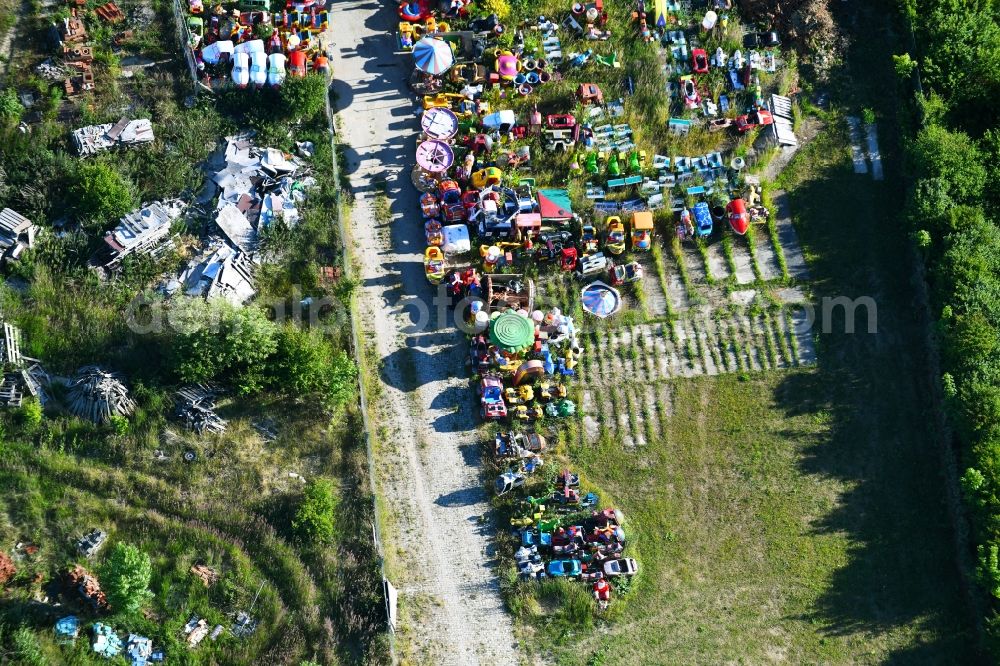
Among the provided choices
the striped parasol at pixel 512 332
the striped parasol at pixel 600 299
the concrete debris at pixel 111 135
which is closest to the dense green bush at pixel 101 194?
the concrete debris at pixel 111 135

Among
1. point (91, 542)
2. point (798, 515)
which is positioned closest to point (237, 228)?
point (91, 542)

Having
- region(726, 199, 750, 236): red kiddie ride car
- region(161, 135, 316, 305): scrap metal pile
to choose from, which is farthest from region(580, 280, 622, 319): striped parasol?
region(161, 135, 316, 305): scrap metal pile

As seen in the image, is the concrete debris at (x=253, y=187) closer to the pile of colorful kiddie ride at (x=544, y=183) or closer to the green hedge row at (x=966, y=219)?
the pile of colorful kiddie ride at (x=544, y=183)

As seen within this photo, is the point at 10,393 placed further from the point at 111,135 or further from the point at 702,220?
the point at 702,220

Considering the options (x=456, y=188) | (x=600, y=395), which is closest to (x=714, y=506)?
(x=600, y=395)

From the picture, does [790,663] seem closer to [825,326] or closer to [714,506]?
[714,506]
